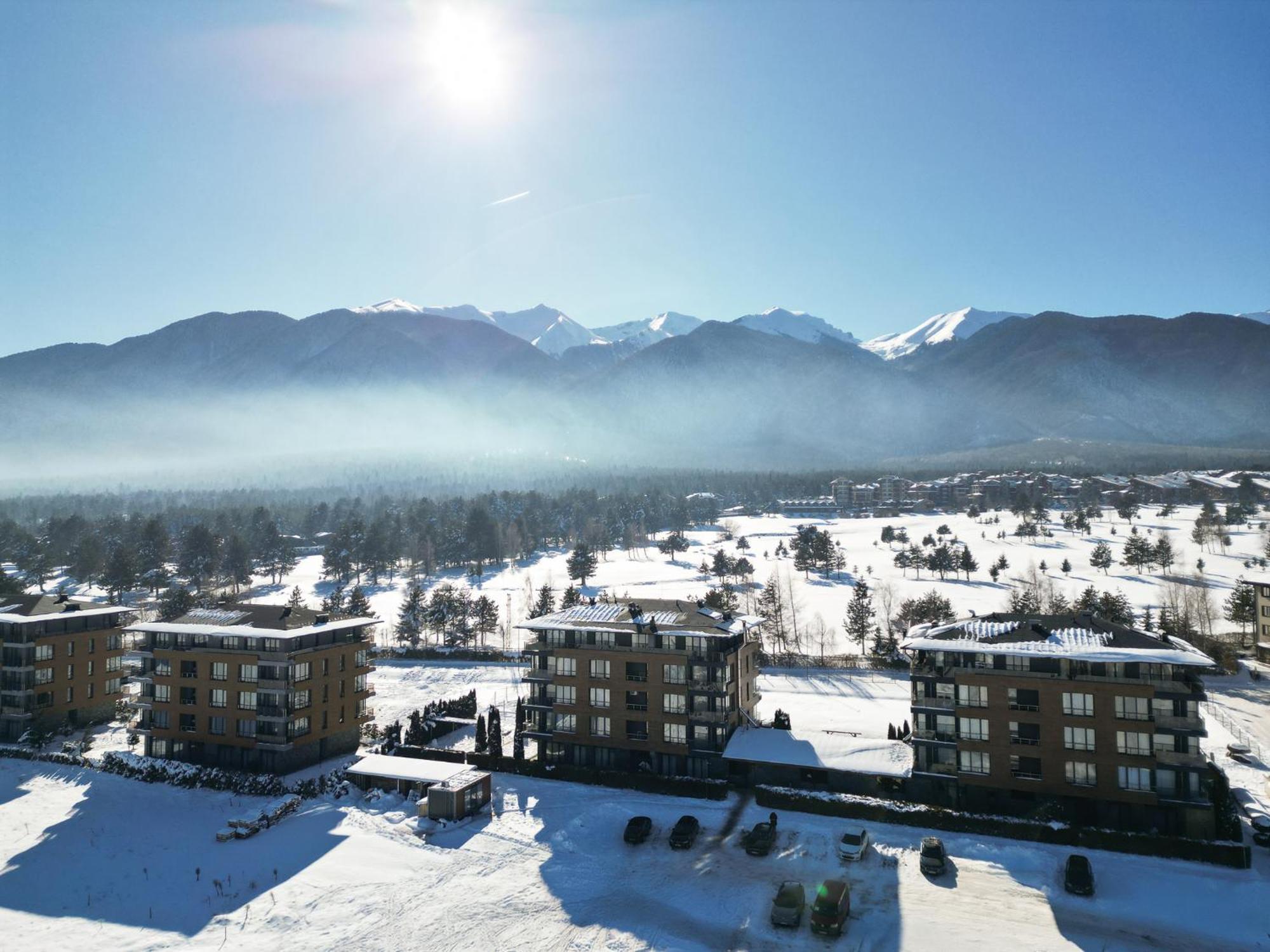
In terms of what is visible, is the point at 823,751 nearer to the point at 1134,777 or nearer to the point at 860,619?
the point at 1134,777

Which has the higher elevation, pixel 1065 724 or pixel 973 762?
pixel 1065 724

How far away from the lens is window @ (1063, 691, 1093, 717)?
4319cm

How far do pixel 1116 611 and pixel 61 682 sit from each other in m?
103

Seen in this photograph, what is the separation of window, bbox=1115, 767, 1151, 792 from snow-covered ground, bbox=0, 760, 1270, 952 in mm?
4429

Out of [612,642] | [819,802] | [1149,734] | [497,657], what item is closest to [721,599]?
[497,657]

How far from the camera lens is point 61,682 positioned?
6462 centimetres

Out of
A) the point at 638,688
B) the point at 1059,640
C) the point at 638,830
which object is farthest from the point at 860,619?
the point at 638,830

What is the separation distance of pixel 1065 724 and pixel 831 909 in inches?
795

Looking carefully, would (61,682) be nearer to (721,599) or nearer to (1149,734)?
(721,599)

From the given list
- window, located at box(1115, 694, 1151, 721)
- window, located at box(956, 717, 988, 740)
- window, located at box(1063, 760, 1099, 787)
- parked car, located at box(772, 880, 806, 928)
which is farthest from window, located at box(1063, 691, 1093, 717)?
parked car, located at box(772, 880, 806, 928)

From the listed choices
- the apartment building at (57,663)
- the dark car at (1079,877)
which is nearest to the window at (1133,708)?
the dark car at (1079,877)

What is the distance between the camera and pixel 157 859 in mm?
41500

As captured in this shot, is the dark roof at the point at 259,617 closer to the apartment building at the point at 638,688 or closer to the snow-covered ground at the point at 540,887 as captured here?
the snow-covered ground at the point at 540,887

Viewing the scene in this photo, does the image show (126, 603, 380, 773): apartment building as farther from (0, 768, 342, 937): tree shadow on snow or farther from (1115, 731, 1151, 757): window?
(1115, 731, 1151, 757): window
